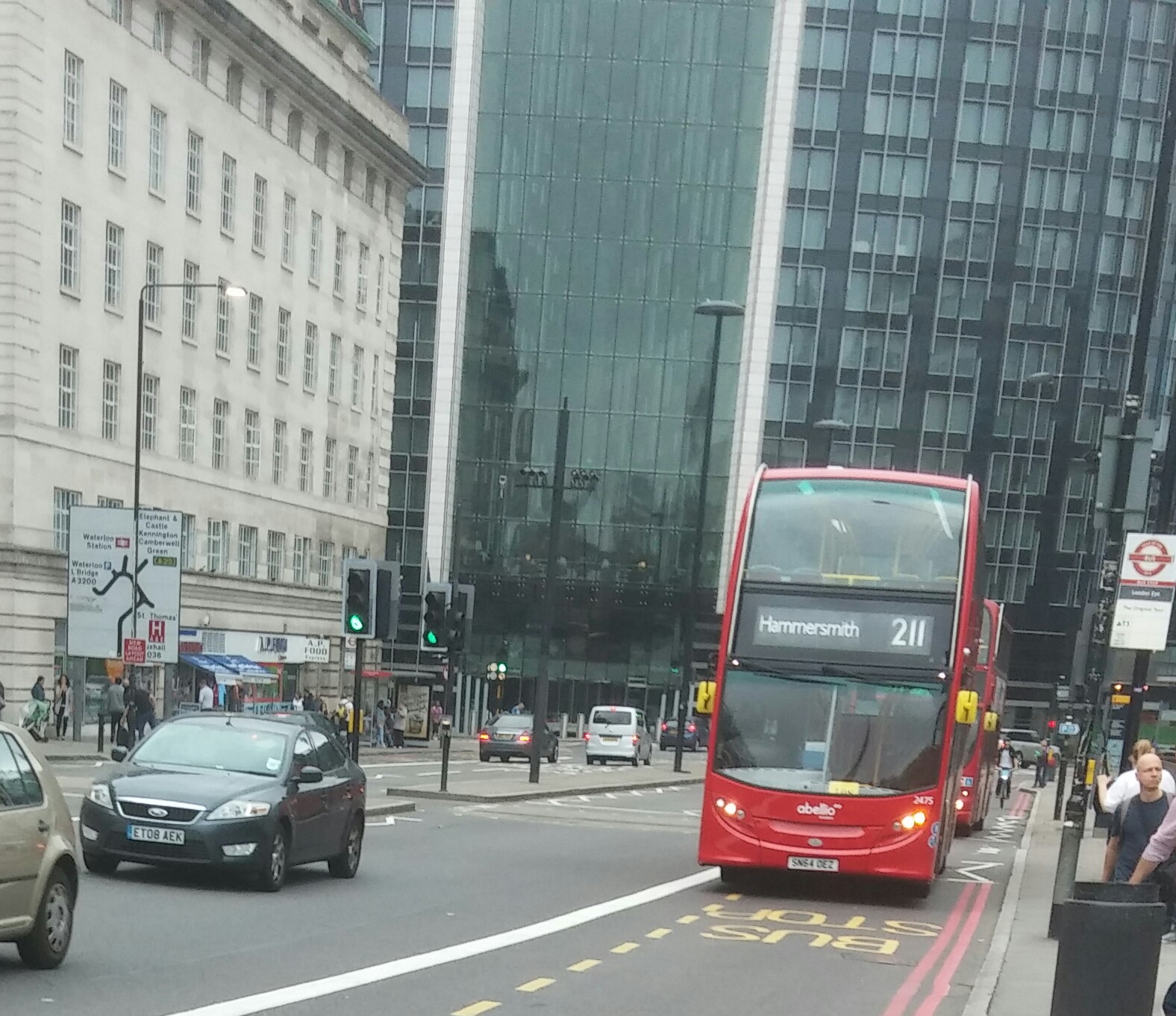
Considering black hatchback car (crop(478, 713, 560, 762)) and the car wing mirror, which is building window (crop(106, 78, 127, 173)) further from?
the car wing mirror

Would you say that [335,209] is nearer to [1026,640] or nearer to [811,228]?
[811,228]

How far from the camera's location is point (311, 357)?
64.3 meters

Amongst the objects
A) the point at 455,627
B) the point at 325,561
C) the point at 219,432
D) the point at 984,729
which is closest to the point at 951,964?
the point at 455,627

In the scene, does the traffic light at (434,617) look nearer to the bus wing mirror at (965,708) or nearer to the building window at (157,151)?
the bus wing mirror at (965,708)

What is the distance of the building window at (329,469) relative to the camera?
66.1 m

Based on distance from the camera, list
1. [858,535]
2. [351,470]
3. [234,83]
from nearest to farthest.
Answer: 1. [858,535]
2. [234,83]
3. [351,470]

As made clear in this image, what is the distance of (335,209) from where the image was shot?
6569cm

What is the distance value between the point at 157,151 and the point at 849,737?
38.5 metres

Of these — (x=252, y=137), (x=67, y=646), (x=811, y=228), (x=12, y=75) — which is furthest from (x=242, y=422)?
(x=811, y=228)

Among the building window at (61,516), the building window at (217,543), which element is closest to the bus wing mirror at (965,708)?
the building window at (61,516)

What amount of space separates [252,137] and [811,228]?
37.4 metres

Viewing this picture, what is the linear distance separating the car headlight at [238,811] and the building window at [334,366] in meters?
49.9

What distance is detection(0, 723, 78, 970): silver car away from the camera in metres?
10.4

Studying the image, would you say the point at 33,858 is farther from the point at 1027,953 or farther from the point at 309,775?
the point at 1027,953
